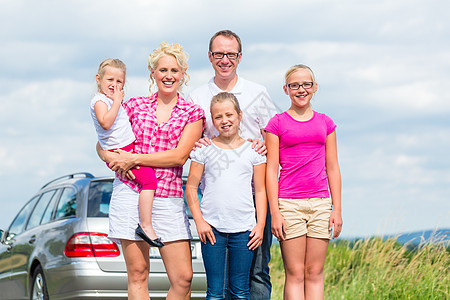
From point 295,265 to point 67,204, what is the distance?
3.84 meters

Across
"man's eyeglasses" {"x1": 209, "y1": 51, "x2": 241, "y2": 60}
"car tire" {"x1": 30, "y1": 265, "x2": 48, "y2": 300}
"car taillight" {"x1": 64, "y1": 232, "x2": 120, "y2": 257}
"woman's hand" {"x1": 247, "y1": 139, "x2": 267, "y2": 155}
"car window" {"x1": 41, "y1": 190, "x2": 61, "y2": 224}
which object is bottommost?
"car tire" {"x1": 30, "y1": 265, "x2": 48, "y2": 300}

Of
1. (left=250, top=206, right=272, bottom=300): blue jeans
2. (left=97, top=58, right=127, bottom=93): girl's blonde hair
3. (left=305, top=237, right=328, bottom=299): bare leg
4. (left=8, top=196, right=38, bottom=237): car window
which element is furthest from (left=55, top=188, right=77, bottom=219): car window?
(left=305, top=237, right=328, bottom=299): bare leg

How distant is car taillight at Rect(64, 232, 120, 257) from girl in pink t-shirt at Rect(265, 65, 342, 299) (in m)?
2.65

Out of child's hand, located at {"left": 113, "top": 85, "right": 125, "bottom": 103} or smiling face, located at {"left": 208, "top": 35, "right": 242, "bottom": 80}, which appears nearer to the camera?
child's hand, located at {"left": 113, "top": 85, "right": 125, "bottom": 103}

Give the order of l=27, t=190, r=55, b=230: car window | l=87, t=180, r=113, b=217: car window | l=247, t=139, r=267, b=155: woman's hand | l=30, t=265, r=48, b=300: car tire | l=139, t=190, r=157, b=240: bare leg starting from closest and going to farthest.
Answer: l=139, t=190, r=157, b=240: bare leg < l=247, t=139, r=267, b=155: woman's hand < l=87, t=180, r=113, b=217: car window < l=30, t=265, r=48, b=300: car tire < l=27, t=190, r=55, b=230: car window

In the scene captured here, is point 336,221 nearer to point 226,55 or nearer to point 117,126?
point 226,55

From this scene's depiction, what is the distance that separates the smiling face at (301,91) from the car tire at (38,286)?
179 inches

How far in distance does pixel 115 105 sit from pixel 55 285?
350 cm

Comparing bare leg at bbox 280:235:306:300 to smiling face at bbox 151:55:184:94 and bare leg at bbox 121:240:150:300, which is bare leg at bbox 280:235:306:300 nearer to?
bare leg at bbox 121:240:150:300

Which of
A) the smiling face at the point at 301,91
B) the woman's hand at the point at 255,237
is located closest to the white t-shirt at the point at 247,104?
the smiling face at the point at 301,91

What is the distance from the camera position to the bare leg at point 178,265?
5.22 m

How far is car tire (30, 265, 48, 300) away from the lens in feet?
27.6

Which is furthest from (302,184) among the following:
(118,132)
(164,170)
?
(118,132)

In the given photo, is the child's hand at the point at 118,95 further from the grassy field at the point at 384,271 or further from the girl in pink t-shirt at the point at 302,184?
the grassy field at the point at 384,271
